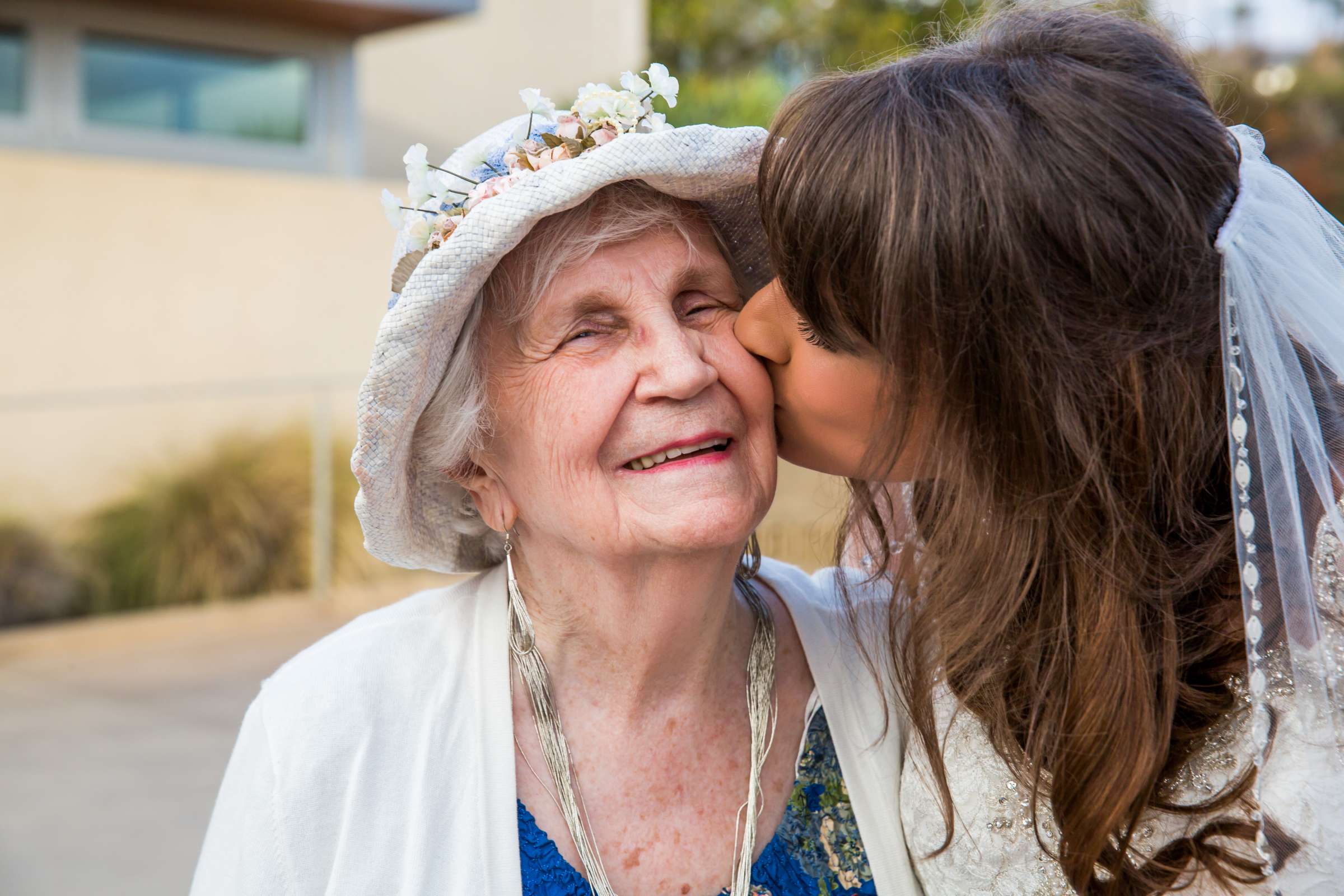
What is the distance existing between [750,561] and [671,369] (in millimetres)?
643

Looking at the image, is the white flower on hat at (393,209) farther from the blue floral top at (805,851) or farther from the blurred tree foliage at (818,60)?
the blurred tree foliage at (818,60)

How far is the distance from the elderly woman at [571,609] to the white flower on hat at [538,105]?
43mm

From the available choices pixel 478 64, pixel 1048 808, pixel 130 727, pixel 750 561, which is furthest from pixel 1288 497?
pixel 478 64

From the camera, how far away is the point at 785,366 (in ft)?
7.14

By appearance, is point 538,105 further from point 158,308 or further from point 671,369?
point 158,308

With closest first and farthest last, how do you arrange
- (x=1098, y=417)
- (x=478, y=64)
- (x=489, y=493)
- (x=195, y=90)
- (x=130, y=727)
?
(x=1098, y=417)
(x=489, y=493)
(x=130, y=727)
(x=195, y=90)
(x=478, y=64)

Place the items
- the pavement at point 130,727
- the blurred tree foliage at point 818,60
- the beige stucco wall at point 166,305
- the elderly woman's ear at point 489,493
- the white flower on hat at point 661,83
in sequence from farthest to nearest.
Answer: the blurred tree foliage at point 818,60
the beige stucco wall at point 166,305
the pavement at point 130,727
the elderly woman's ear at point 489,493
the white flower on hat at point 661,83

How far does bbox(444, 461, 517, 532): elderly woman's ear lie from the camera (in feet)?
7.65

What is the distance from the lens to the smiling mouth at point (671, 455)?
214 centimetres

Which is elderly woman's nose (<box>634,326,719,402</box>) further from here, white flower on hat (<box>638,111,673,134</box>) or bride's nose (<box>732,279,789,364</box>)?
white flower on hat (<box>638,111,673,134</box>)

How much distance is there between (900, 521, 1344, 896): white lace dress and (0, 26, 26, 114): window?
10347 millimetres

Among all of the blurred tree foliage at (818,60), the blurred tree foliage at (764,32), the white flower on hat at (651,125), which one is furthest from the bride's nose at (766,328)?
the blurred tree foliage at (764,32)

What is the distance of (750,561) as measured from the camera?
2600 mm

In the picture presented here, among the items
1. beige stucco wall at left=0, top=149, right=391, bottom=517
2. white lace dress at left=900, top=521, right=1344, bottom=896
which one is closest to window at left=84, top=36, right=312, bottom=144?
beige stucco wall at left=0, top=149, right=391, bottom=517
